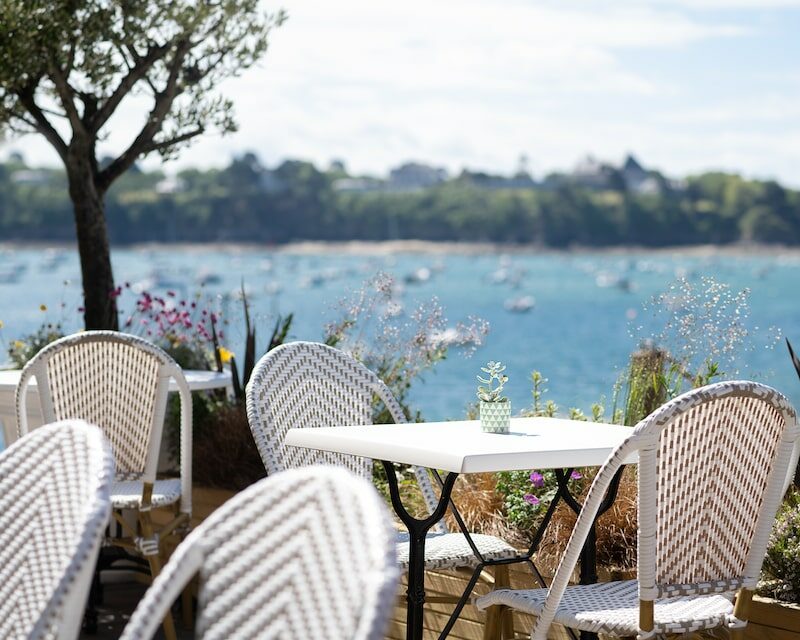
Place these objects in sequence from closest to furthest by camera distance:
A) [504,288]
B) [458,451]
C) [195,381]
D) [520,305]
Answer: [458,451], [195,381], [520,305], [504,288]

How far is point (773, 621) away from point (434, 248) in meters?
64.7

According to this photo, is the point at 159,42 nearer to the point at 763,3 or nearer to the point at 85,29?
the point at 85,29

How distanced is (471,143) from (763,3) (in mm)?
18777

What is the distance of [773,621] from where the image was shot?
123 inches

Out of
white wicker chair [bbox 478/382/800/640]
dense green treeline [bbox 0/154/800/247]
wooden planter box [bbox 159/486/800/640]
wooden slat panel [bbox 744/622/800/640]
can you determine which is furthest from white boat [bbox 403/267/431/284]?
white wicker chair [bbox 478/382/800/640]

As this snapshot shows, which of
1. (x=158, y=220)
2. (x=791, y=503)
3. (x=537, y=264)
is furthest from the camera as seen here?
(x=537, y=264)

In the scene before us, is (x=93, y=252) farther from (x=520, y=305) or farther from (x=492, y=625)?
(x=520, y=305)

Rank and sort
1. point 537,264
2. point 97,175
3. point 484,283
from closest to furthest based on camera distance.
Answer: point 97,175 < point 484,283 < point 537,264

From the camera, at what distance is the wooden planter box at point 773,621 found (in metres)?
3.09

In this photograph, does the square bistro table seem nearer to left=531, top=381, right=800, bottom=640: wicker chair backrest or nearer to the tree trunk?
left=531, top=381, right=800, bottom=640: wicker chair backrest

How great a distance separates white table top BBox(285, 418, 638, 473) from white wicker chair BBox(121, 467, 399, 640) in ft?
3.80

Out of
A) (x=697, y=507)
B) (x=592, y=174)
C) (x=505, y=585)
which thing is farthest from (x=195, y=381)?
(x=592, y=174)

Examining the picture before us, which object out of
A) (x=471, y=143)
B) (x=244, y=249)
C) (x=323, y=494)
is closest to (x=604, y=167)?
(x=471, y=143)

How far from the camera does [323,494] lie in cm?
141
